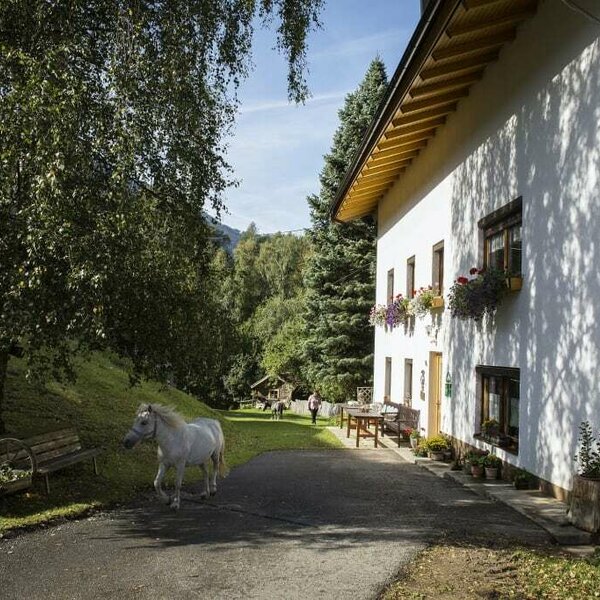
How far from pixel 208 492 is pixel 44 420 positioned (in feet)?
16.7

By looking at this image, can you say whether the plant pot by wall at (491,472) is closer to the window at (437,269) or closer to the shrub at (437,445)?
the shrub at (437,445)

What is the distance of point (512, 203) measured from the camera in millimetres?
11773

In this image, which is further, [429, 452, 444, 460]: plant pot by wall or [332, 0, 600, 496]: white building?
[429, 452, 444, 460]: plant pot by wall

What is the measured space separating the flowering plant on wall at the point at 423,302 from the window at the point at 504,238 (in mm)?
3386

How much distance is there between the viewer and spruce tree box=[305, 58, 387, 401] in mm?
33875

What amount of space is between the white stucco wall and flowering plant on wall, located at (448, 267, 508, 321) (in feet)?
1.07

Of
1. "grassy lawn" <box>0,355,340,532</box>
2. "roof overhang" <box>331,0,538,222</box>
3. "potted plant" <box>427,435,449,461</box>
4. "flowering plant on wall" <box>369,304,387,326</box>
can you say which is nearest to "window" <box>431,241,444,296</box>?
"roof overhang" <box>331,0,538,222</box>

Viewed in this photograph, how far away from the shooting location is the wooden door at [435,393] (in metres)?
17.0

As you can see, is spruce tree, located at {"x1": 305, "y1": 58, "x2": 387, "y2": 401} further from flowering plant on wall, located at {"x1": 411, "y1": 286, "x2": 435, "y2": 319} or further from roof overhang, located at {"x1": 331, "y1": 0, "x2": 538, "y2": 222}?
flowering plant on wall, located at {"x1": 411, "y1": 286, "x2": 435, "y2": 319}

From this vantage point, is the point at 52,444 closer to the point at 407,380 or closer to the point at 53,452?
the point at 53,452

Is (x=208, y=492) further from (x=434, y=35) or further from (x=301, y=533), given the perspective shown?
(x=434, y=35)

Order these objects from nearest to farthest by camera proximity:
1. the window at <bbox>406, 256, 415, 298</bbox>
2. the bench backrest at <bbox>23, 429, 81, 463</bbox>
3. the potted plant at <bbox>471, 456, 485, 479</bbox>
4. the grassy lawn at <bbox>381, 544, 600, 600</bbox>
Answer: the grassy lawn at <bbox>381, 544, 600, 600</bbox>
the bench backrest at <bbox>23, 429, 81, 463</bbox>
the potted plant at <bbox>471, 456, 485, 479</bbox>
the window at <bbox>406, 256, 415, 298</bbox>

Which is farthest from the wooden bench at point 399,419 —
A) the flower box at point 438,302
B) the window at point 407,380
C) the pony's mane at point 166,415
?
the pony's mane at point 166,415

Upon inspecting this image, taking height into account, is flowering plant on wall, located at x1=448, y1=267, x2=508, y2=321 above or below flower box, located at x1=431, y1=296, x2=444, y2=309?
below
